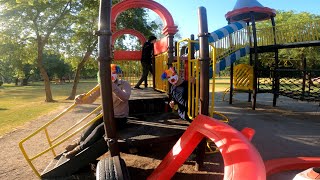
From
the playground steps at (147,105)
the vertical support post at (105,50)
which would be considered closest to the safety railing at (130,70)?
the playground steps at (147,105)

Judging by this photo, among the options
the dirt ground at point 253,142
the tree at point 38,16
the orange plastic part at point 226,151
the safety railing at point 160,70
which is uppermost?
the tree at point 38,16

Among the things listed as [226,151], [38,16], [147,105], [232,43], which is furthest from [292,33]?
[38,16]

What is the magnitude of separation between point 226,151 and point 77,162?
89.5 inches

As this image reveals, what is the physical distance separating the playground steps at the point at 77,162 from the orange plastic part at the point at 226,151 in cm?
89

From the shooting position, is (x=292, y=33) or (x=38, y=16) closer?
(x=292, y=33)

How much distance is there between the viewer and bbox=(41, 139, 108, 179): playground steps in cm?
388

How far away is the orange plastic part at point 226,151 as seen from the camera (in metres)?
2.54

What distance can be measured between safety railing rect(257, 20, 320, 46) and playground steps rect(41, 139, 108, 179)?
29.0ft

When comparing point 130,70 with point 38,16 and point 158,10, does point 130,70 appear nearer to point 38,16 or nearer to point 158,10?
point 158,10

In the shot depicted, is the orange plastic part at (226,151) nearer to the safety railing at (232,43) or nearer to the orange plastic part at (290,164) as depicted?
the orange plastic part at (290,164)

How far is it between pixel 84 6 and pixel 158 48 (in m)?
12.5

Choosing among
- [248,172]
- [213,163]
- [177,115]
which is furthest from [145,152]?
[248,172]

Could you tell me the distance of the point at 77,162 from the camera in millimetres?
3971

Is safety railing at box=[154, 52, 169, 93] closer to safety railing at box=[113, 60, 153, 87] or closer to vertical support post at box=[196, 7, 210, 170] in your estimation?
vertical support post at box=[196, 7, 210, 170]
